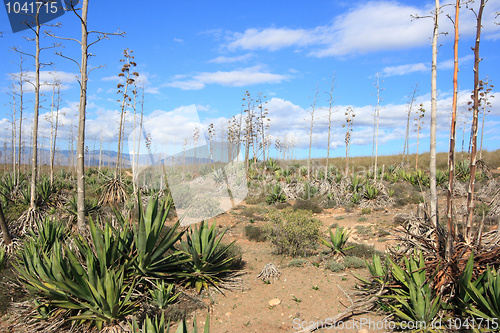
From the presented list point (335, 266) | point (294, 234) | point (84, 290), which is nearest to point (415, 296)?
point (335, 266)

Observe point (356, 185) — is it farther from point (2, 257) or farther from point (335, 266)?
point (2, 257)

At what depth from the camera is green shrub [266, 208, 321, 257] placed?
25.6 ft

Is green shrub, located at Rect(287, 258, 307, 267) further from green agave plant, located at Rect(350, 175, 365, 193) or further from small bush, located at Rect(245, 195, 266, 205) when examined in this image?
small bush, located at Rect(245, 195, 266, 205)

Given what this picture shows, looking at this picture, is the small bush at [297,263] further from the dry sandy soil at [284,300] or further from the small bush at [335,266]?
the small bush at [335,266]

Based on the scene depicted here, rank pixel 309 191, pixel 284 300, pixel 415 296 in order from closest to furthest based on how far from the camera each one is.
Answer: pixel 415 296 < pixel 284 300 < pixel 309 191

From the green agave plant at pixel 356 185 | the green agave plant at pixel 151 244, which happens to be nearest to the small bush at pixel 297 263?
the green agave plant at pixel 151 244

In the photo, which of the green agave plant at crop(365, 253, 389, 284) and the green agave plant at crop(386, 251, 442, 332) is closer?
the green agave plant at crop(386, 251, 442, 332)

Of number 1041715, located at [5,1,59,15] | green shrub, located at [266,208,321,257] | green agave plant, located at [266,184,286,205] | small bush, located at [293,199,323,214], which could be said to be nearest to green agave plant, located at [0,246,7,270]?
number 1041715, located at [5,1,59,15]

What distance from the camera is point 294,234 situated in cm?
786

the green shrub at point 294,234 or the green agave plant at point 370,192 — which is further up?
the green agave plant at point 370,192

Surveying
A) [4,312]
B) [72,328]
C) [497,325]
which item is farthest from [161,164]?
[497,325]

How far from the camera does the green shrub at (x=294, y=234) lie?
781 centimetres

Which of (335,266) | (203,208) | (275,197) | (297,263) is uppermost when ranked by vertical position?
(275,197)

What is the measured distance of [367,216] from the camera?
1233 cm
